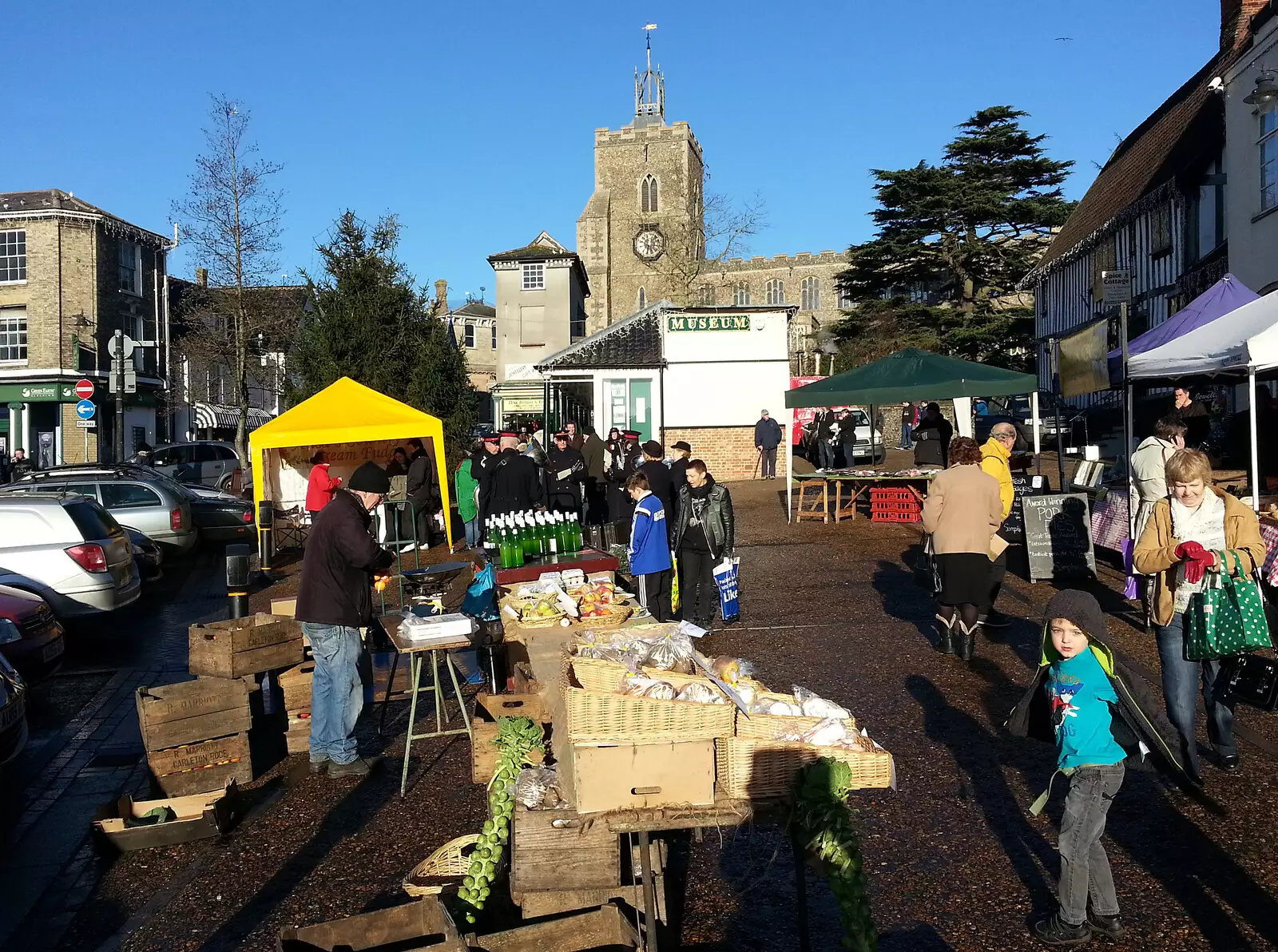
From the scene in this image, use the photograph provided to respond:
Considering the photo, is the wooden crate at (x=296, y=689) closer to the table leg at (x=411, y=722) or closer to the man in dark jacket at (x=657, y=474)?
the table leg at (x=411, y=722)

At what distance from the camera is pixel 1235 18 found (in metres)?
24.5

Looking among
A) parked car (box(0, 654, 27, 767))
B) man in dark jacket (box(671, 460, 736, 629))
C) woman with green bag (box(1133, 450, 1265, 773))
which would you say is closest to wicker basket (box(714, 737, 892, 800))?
woman with green bag (box(1133, 450, 1265, 773))

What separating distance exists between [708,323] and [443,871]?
24.2 m

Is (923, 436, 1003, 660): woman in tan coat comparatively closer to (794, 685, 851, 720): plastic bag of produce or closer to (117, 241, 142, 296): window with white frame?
(794, 685, 851, 720): plastic bag of produce

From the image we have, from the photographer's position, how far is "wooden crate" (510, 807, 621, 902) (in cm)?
425

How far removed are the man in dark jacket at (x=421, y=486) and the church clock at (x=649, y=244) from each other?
59740 millimetres

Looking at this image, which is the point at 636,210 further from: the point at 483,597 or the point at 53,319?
the point at 483,597

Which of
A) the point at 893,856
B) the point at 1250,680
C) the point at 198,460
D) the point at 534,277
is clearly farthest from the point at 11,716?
the point at 534,277

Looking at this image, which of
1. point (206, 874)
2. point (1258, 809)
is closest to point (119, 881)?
point (206, 874)

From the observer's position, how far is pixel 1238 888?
15.7 ft

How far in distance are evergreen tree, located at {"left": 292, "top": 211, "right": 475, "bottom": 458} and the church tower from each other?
2188 inches

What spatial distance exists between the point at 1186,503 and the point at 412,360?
17261 mm

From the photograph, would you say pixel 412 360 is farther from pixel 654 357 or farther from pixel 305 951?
pixel 305 951

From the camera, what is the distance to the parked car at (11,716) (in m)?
6.73
